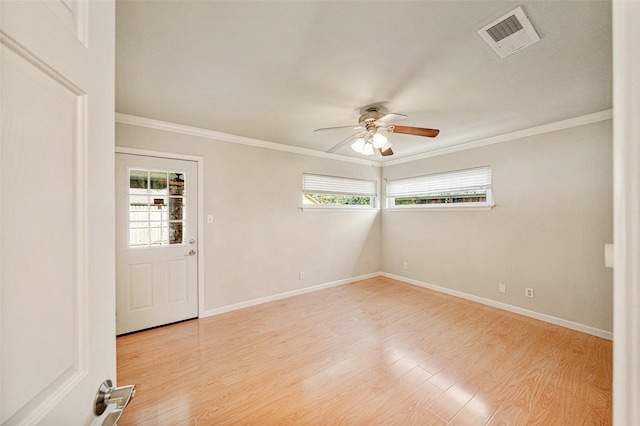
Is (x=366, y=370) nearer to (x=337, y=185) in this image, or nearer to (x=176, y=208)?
(x=176, y=208)

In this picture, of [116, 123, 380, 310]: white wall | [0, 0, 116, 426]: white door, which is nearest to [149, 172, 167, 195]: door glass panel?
[116, 123, 380, 310]: white wall

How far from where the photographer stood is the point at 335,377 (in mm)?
2035

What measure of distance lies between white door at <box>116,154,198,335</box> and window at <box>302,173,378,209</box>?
1.73 metres

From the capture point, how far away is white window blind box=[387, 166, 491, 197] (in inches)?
142

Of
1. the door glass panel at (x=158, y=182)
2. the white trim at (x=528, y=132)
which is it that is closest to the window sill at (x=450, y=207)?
the white trim at (x=528, y=132)

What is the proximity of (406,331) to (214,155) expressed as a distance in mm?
3199

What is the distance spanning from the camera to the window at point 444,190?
362cm

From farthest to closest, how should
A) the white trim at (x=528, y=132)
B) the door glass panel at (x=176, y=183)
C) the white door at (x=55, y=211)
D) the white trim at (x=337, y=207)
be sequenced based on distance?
the white trim at (x=337, y=207), the door glass panel at (x=176, y=183), the white trim at (x=528, y=132), the white door at (x=55, y=211)

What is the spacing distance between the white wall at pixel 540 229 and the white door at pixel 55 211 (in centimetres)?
406

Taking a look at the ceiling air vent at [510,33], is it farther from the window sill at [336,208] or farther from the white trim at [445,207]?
the window sill at [336,208]

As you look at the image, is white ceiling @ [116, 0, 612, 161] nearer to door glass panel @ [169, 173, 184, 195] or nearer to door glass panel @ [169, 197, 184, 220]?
door glass panel @ [169, 173, 184, 195]

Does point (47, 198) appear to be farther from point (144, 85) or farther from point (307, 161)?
point (307, 161)

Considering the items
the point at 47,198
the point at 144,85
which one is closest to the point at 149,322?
the point at 144,85

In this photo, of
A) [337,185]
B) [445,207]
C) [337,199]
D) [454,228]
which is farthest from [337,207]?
[454,228]
